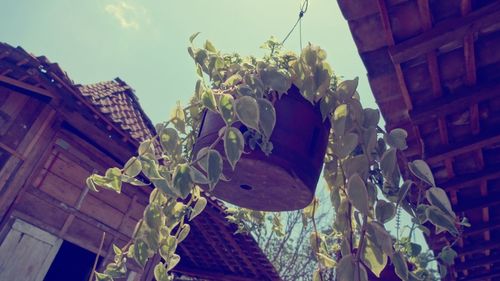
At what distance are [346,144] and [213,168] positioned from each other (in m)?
0.44

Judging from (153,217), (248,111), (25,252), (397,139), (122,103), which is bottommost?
(25,252)

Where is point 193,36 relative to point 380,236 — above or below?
above

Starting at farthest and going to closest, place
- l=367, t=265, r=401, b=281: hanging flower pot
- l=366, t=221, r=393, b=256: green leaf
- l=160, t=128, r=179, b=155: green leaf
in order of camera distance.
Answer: l=367, t=265, r=401, b=281: hanging flower pot → l=160, t=128, r=179, b=155: green leaf → l=366, t=221, r=393, b=256: green leaf

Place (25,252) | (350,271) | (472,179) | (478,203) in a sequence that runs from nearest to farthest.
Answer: (350,271)
(472,179)
(478,203)
(25,252)

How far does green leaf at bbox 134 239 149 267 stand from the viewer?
1.15 meters

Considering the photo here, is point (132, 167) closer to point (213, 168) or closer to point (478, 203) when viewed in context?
point (213, 168)

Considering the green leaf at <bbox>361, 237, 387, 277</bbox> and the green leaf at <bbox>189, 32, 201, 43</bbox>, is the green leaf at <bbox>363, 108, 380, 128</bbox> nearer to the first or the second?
the green leaf at <bbox>361, 237, 387, 277</bbox>

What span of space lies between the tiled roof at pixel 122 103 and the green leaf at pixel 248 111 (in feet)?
14.6

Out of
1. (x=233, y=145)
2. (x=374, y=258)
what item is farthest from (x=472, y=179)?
(x=233, y=145)

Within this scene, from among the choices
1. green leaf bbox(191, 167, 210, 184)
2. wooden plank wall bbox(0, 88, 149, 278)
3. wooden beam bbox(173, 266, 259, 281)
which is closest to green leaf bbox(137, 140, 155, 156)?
green leaf bbox(191, 167, 210, 184)

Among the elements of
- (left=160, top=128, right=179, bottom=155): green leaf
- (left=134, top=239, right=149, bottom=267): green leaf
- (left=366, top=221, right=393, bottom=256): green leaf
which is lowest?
(left=134, top=239, right=149, bottom=267): green leaf

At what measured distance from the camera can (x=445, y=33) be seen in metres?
1.67

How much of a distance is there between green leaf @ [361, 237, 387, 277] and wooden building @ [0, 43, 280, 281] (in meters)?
3.70

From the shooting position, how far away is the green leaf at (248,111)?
Result: 1043 mm
